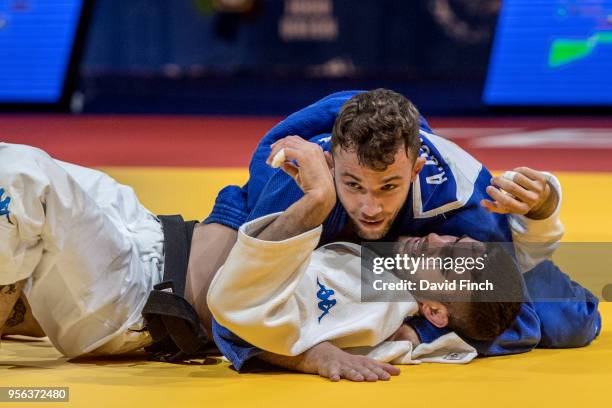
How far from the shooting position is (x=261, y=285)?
116 inches

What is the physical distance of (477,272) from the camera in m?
3.14

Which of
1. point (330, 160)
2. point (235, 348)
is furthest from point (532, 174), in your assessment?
point (235, 348)

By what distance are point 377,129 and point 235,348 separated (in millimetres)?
814

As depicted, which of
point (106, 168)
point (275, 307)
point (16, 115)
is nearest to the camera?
point (275, 307)

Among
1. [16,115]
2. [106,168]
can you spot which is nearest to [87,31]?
[16,115]

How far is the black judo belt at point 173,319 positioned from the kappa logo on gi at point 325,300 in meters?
0.43

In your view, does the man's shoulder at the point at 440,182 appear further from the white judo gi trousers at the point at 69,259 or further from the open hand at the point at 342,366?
the white judo gi trousers at the point at 69,259

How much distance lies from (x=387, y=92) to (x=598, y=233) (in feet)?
7.45

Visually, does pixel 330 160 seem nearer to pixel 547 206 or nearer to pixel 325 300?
pixel 325 300

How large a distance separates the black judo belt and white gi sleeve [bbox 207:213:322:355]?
13.5 inches

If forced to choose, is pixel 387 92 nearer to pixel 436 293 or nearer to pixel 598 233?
pixel 436 293

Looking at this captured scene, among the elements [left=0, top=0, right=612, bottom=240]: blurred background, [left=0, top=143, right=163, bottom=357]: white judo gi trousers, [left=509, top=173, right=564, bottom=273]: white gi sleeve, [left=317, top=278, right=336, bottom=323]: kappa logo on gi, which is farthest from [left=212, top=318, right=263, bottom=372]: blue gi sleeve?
[left=0, top=0, right=612, bottom=240]: blurred background

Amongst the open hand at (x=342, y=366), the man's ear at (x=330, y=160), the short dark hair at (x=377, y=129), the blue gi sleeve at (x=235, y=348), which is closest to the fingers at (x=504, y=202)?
the short dark hair at (x=377, y=129)

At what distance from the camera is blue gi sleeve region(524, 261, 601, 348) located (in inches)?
138
